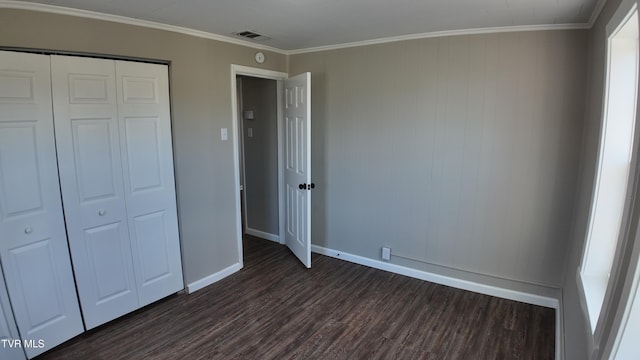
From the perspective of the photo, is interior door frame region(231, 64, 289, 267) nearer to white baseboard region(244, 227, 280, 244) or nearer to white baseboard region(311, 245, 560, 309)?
white baseboard region(244, 227, 280, 244)

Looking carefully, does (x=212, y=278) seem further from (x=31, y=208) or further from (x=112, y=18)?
(x=112, y=18)

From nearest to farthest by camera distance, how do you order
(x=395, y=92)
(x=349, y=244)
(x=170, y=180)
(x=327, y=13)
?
(x=327, y=13)
(x=170, y=180)
(x=395, y=92)
(x=349, y=244)

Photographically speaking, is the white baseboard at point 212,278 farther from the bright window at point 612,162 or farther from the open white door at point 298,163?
the bright window at point 612,162

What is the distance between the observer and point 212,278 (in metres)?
3.46

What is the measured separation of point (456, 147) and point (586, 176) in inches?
39.1

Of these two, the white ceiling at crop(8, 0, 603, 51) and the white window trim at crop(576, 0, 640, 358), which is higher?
the white ceiling at crop(8, 0, 603, 51)

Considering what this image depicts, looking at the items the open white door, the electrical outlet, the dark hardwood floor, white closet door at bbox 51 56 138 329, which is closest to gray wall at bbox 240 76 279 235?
the open white door

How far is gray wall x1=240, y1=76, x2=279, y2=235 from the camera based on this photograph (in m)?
4.28

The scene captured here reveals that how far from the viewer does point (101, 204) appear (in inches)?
105

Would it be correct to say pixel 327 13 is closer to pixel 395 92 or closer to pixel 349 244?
pixel 395 92

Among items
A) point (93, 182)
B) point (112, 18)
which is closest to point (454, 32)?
point (112, 18)

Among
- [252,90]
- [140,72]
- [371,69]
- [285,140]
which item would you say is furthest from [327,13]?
[252,90]

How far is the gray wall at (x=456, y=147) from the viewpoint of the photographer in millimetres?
2816

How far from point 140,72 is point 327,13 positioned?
1528mm
